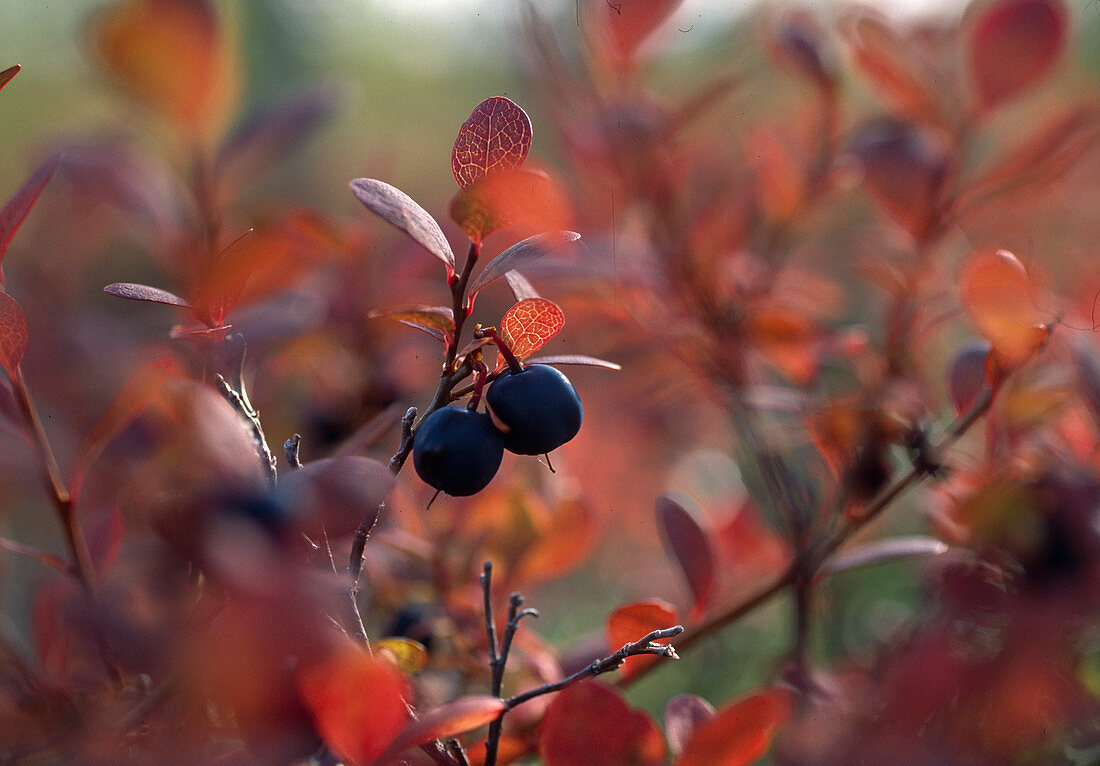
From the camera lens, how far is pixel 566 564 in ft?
2.22

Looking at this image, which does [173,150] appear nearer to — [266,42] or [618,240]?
[618,240]

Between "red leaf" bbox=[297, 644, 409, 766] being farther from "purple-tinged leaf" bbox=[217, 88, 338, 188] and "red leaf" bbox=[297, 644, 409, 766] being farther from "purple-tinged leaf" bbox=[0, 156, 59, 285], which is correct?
"purple-tinged leaf" bbox=[217, 88, 338, 188]

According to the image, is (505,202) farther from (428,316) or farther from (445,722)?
(445,722)

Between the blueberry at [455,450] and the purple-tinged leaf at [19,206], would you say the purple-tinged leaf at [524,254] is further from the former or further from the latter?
the purple-tinged leaf at [19,206]

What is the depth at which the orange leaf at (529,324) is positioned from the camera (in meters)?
0.38

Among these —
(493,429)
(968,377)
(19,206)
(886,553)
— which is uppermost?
(19,206)

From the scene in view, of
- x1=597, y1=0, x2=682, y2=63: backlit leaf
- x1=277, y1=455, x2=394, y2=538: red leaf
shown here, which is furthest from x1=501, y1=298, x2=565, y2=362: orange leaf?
x1=597, y1=0, x2=682, y2=63: backlit leaf

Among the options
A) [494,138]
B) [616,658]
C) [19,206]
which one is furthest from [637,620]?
[19,206]

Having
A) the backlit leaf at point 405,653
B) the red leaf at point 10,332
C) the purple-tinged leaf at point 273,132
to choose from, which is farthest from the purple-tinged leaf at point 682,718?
the purple-tinged leaf at point 273,132

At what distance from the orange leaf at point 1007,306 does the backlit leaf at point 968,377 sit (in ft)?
0.20

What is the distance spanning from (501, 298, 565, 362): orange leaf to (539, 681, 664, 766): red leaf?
18 cm

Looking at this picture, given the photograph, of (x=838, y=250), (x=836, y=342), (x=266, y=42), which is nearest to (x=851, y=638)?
(x=836, y=342)

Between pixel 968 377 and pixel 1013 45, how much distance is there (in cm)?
36

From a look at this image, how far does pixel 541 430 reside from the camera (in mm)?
375
